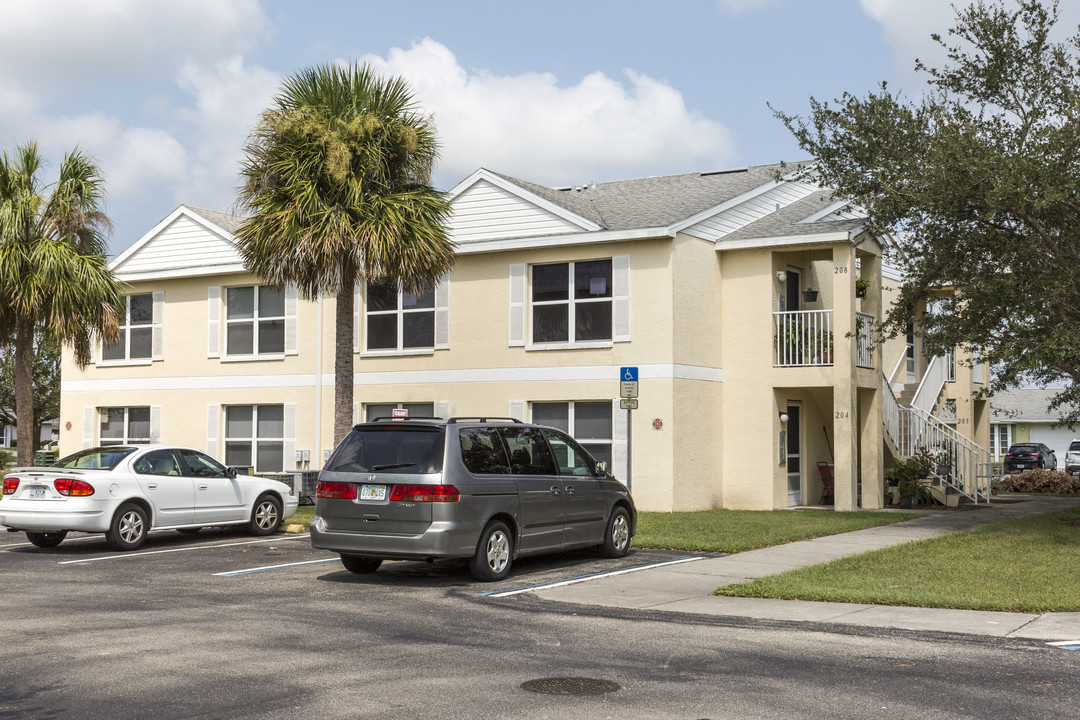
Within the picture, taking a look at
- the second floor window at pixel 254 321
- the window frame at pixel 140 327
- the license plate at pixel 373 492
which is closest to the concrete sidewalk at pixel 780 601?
the license plate at pixel 373 492

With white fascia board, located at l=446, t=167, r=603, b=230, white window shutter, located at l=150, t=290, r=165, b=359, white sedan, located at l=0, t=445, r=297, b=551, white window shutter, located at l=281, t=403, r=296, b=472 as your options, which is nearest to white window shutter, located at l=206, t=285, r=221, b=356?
white window shutter, located at l=150, t=290, r=165, b=359

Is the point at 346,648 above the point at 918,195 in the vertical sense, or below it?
below

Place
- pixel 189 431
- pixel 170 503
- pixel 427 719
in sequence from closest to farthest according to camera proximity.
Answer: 1. pixel 427 719
2. pixel 170 503
3. pixel 189 431

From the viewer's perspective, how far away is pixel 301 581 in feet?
41.7

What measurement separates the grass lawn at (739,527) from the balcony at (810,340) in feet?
10.3

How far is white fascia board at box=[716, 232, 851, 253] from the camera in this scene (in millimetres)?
22484

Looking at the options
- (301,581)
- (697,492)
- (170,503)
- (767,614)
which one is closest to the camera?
(767,614)

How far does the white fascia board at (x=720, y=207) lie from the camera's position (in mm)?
22375

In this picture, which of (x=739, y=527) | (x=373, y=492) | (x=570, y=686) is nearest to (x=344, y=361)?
(x=739, y=527)

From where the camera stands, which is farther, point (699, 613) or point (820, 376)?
point (820, 376)

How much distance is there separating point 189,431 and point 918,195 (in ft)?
59.4

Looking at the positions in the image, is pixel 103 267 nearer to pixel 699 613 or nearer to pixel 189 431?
pixel 189 431

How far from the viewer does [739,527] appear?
1842 centimetres

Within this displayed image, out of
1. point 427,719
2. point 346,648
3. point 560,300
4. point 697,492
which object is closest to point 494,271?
point 560,300
